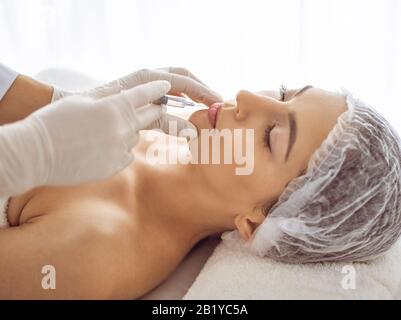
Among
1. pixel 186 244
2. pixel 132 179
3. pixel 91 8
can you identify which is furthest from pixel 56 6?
pixel 186 244

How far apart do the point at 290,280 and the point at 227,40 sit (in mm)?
1122

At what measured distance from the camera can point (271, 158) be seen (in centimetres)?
117

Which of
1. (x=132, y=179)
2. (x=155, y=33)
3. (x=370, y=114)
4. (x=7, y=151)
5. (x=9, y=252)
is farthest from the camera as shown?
(x=155, y=33)

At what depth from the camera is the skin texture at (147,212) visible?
40.8 inches

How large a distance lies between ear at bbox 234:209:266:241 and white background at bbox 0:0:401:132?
0.84 m

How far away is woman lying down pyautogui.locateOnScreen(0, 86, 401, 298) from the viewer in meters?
1.05

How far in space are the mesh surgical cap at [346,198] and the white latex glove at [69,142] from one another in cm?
40

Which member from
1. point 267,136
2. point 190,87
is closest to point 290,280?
point 267,136

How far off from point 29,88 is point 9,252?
21.3 inches

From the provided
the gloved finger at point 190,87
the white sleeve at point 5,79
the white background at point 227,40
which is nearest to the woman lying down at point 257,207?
the gloved finger at point 190,87

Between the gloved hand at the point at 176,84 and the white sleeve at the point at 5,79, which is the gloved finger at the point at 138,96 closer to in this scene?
the gloved hand at the point at 176,84

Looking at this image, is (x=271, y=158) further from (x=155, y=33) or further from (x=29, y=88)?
(x=155, y=33)

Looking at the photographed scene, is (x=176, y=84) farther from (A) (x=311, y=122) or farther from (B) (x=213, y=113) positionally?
(A) (x=311, y=122)

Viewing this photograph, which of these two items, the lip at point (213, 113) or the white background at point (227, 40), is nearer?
the lip at point (213, 113)
